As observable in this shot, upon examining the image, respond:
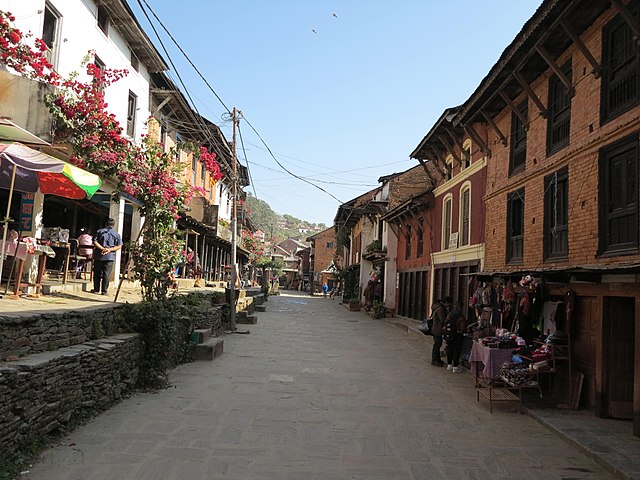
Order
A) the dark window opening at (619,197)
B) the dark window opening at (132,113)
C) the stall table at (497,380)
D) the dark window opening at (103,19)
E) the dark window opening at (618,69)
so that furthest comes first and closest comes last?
the dark window opening at (132,113) < the dark window opening at (103,19) < the stall table at (497,380) < the dark window opening at (618,69) < the dark window opening at (619,197)

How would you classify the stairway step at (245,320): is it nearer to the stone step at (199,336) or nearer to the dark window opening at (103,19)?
the stone step at (199,336)

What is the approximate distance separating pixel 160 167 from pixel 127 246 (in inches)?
68.5

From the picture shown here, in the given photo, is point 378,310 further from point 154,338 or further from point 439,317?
point 154,338

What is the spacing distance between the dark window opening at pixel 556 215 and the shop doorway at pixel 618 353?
7.00ft

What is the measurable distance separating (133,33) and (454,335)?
41.9ft

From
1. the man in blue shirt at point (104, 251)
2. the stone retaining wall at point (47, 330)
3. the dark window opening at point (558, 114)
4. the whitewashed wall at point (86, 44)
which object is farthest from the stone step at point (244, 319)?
the dark window opening at point (558, 114)

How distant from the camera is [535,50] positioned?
1024 centimetres

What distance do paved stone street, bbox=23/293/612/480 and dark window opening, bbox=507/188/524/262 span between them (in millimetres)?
3148

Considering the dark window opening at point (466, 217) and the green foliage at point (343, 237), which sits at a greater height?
the green foliage at point (343, 237)

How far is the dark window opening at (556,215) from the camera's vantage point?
389 inches

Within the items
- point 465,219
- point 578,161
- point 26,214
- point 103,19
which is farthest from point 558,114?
point 103,19

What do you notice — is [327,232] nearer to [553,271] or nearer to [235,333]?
[235,333]

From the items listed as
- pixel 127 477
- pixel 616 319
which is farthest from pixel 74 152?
pixel 616 319

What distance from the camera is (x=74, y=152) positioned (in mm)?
10953
